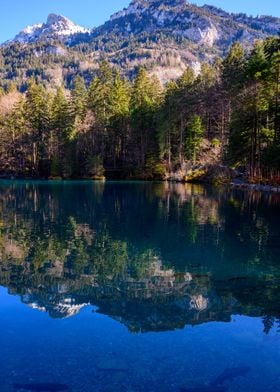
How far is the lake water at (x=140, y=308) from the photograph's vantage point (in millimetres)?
7102

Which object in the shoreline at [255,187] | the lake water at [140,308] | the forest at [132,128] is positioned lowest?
the lake water at [140,308]

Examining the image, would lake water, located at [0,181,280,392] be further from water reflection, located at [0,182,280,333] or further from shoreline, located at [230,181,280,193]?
shoreline, located at [230,181,280,193]

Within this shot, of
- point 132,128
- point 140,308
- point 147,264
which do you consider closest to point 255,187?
point 147,264

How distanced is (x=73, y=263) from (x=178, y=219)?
37.4 feet

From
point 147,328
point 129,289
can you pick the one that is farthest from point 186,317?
point 129,289

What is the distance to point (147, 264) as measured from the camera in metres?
14.5

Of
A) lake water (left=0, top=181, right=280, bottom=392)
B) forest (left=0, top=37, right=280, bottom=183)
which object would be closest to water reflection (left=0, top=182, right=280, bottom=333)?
lake water (left=0, top=181, right=280, bottom=392)

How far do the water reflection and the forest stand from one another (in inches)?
1055

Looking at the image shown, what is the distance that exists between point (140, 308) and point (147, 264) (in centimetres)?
425

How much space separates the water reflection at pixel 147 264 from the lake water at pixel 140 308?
5 centimetres

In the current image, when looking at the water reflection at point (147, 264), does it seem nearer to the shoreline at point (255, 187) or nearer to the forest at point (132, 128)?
the shoreline at point (255, 187)

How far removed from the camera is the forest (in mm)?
58800

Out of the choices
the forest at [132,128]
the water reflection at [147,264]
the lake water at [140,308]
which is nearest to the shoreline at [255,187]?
the forest at [132,128]

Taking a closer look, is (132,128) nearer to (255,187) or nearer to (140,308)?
(255,187)
